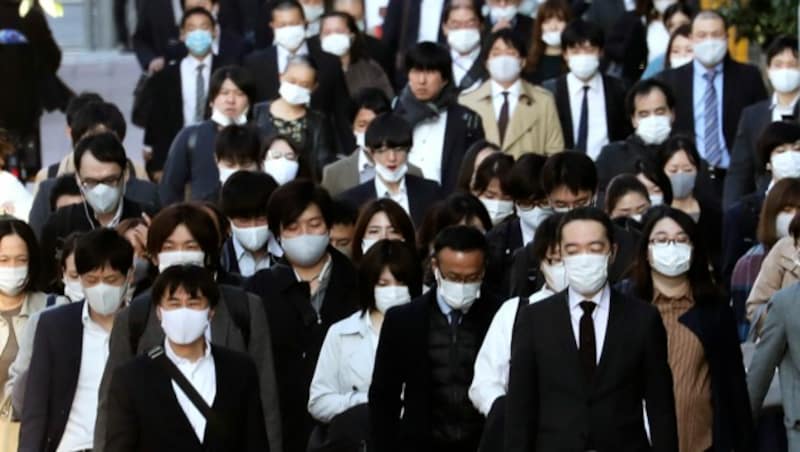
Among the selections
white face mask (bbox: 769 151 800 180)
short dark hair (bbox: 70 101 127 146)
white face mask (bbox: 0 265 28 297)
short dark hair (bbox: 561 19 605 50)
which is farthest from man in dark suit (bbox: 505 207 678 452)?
short dark hair (bbox: 561 19 605 50)

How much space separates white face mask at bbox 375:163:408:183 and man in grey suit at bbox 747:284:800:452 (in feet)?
13.1

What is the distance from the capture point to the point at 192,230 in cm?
1450

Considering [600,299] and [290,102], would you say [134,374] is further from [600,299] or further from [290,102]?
[290,102]

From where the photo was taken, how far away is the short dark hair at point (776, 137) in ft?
57.4

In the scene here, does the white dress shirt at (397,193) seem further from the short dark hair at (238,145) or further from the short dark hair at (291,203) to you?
the short dark hair at (291,203)

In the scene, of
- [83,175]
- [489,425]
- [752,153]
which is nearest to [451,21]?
[752,153]

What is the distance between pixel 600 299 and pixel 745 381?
119 centimetres

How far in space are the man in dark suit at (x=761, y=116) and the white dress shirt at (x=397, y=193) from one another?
2.14 metres

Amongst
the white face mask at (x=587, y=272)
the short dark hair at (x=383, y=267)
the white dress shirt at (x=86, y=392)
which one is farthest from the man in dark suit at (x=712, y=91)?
the white face mask at (x=587, y=272)

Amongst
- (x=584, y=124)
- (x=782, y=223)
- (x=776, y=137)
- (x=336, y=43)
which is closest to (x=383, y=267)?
(x=782, y=223)

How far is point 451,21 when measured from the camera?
21.8 metres

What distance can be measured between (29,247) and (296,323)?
1384 mm

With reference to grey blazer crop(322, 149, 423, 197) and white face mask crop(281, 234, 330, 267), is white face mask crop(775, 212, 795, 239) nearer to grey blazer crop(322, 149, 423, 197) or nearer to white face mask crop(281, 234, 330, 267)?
white face mask crop(281, 234, 330, 267)

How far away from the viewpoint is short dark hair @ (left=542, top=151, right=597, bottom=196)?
50.3 ft
